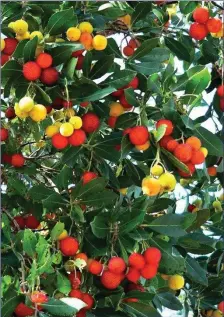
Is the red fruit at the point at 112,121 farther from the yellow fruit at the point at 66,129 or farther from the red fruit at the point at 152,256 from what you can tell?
the red fruit at the point at 152,256

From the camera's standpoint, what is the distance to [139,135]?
5.61 ft

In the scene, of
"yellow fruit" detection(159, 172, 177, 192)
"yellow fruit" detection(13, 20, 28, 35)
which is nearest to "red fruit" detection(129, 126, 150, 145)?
"yellow fruit" detection(159, 172, 177, 192)

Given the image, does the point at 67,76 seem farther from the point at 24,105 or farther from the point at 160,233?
the point at 160,233

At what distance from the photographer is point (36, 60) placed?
5.62ft

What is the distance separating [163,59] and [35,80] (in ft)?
1.28

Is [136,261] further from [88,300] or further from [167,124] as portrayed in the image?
[167,124]

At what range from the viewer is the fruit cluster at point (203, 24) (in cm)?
197

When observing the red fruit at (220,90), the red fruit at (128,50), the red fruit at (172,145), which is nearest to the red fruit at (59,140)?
the red fruit at (172,145)

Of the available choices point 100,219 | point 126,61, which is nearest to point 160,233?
point 100,219

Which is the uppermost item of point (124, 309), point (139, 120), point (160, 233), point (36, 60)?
point (36, 60)

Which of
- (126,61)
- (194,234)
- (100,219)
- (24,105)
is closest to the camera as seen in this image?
(24,105)

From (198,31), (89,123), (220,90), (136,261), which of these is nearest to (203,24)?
(198,31)

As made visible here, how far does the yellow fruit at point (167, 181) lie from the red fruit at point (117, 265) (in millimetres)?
192

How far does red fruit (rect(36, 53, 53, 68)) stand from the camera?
1.70 metres
